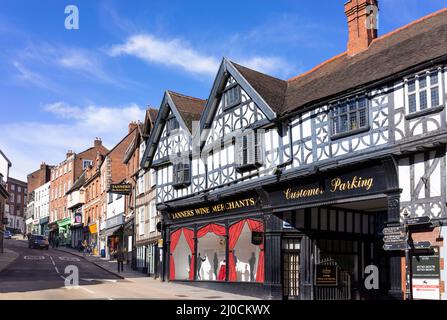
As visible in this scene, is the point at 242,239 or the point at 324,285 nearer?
the point at 324,285

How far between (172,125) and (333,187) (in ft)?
40.0

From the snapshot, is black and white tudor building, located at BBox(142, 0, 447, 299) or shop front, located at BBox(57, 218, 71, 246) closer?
black and white tudor building, located at BBox(142, 0, 447, 299)

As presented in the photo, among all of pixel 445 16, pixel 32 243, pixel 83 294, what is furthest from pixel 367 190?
pixel 32 243

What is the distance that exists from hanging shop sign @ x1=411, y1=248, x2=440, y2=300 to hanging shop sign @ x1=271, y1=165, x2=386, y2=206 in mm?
2337

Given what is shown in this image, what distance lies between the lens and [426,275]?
45.6ft

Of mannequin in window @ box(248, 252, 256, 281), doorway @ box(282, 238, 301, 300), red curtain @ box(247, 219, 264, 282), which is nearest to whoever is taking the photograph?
doorway @ box(282, 238, 301, 300)

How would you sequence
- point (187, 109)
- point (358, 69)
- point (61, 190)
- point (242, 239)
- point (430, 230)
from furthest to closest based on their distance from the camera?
point (61, 190) < point (187, 109) < point (242, 239) < point (358, 69) < point (430, 230)

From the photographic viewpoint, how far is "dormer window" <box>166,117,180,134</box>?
27.0 metres

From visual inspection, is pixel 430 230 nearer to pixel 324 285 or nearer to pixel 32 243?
pixel 324 285

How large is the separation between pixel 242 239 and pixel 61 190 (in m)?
52.2

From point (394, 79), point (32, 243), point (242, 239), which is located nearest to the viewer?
point (394, 79)

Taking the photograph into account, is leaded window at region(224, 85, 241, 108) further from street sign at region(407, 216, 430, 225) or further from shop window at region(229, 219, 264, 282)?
street sign at region(407, 216, 430, 225)

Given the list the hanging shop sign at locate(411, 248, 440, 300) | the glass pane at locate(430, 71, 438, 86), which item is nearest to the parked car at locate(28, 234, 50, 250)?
the hanging shop sign at locate(411, 248, 440, 300)

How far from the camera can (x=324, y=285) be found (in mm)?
19844
